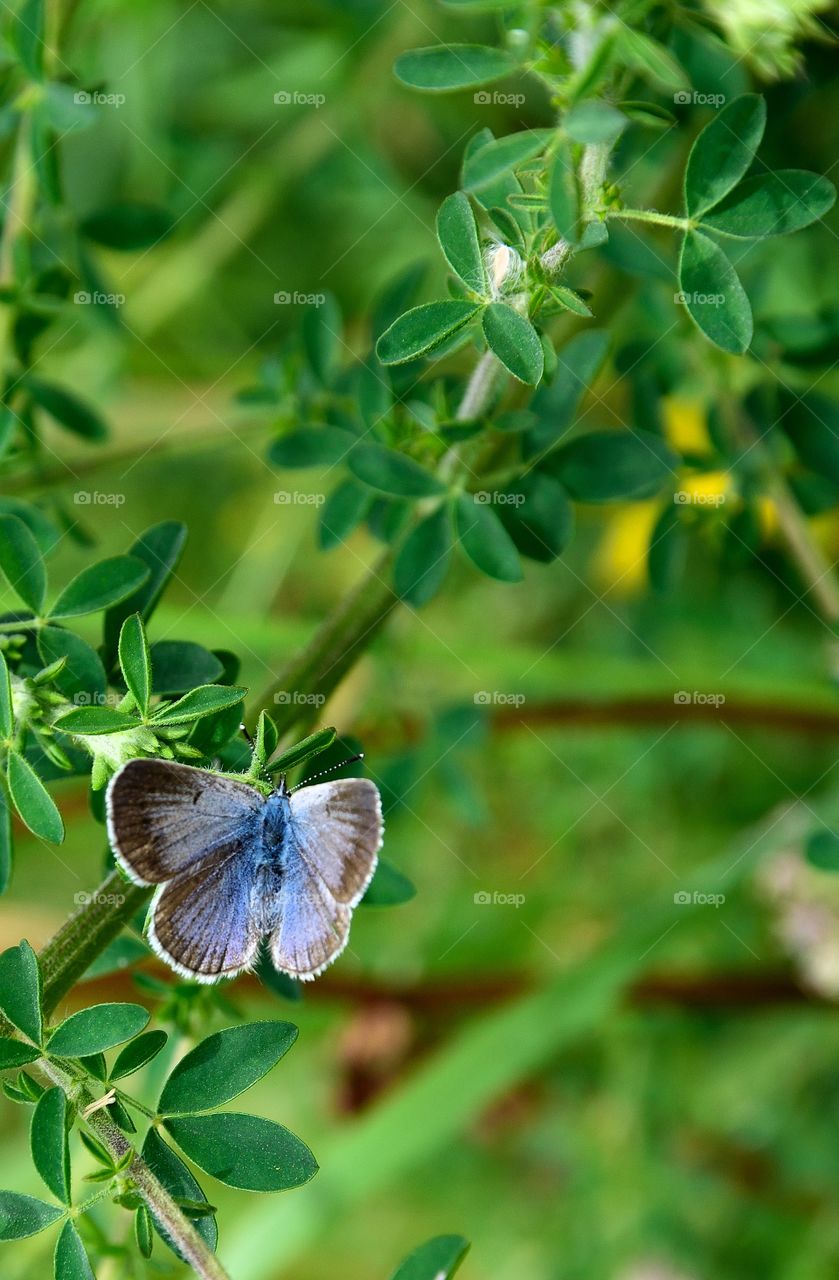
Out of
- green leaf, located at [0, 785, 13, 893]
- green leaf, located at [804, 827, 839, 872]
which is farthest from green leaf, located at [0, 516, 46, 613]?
green leaf, located at [804, 827, 839, 872]

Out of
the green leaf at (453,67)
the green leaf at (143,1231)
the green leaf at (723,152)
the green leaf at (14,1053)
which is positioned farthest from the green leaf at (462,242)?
the green leaf at (143,1231)

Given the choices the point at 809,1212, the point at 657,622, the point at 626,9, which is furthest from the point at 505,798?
the point at 626,9

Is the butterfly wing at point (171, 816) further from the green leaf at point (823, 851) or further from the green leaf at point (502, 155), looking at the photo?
the green leaf at point (823, 851)

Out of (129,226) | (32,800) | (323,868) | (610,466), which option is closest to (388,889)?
(323,868)

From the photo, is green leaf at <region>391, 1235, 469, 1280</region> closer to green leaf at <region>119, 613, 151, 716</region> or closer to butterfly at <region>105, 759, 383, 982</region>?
butterfly at <region>105, 759, 383, 982</region>

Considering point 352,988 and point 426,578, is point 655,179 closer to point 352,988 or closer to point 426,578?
point 426,578

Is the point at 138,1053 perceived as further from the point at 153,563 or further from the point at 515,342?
the point at 515,342
